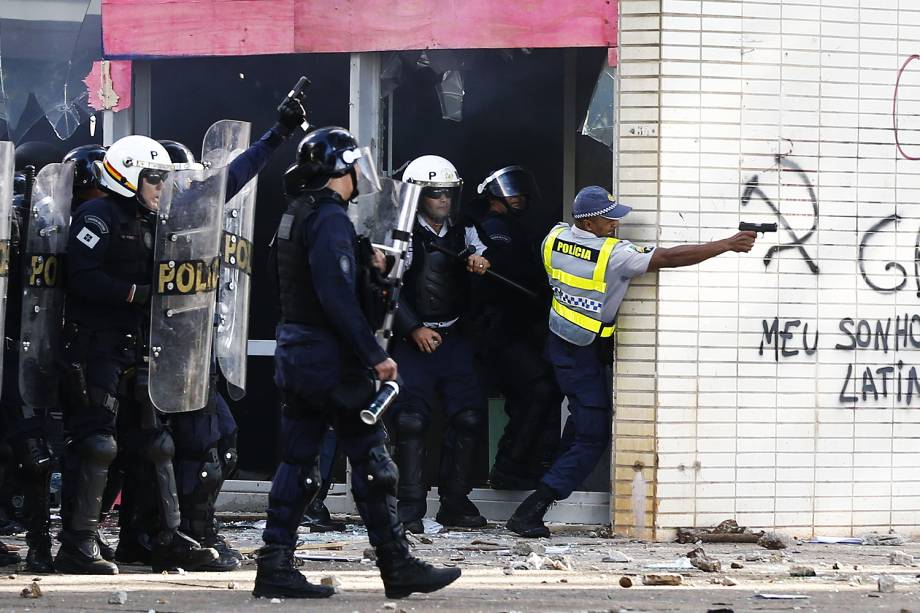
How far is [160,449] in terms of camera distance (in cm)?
741

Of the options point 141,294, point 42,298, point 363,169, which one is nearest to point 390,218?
point 363,169

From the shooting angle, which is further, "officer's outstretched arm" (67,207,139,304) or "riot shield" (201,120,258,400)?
"riot shield" (201,120,258,400)

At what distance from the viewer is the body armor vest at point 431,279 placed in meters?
9.19

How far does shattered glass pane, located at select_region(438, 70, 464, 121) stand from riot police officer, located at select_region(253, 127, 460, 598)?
339 centimetres

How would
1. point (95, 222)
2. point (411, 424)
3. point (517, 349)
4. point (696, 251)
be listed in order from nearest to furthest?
point (95, 222) → point (696, 251) → point (411, 424) → point (517, 349)

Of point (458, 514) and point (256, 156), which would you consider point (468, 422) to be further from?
point (256, 156)

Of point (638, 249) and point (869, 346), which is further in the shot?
point (869, 346)

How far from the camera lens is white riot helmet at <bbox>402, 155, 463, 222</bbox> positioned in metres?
9.18

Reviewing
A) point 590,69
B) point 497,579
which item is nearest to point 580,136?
point 590,69

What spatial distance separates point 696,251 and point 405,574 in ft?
8.98

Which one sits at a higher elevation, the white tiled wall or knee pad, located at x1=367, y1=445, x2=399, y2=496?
the white tiled wall

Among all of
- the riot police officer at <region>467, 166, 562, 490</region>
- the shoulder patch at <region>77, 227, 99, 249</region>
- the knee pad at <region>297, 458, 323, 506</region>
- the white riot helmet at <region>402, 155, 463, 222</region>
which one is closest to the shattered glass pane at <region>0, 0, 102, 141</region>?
the white riot helmet at <region>402, 155, 463, 222</region>

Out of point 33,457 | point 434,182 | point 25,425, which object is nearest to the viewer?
point 33,457

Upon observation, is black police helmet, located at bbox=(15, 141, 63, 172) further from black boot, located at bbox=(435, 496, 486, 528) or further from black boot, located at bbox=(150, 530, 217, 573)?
black boot, located at bbox=(150, 530, 217, 573)
